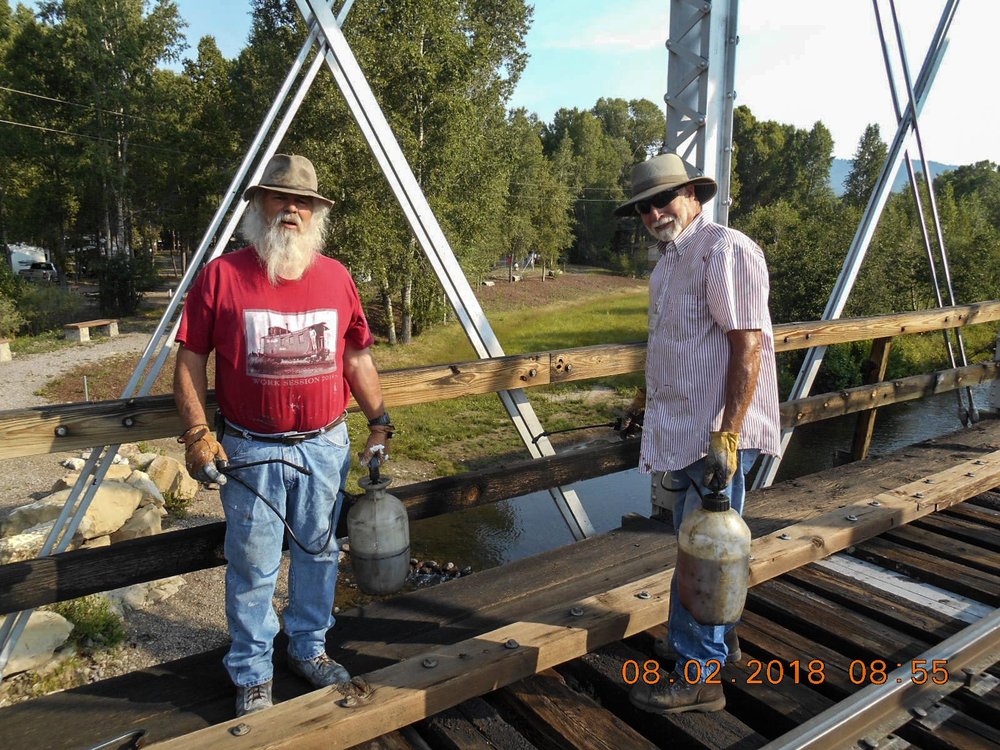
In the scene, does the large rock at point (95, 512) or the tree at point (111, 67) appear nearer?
the large rock at point (95, 512)

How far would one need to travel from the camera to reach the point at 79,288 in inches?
1420

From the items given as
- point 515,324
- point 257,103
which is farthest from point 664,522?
point 515,324

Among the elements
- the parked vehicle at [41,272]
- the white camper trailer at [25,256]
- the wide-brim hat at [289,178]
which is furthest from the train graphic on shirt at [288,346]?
the white camper trailer at [25,256]

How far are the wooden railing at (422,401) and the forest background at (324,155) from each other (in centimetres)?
1609

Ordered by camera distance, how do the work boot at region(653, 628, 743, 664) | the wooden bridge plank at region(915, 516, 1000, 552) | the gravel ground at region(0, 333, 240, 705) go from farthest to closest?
the gravel ground at region(0, 333, 240, 705) < the wooden bridge plank at region(915, 516, 1000, 552) < the work boot at region(653, 628, 743, 664)

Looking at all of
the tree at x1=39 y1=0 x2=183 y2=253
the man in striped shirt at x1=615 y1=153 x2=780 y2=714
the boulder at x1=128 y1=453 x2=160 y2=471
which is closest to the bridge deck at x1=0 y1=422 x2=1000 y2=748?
the man in striped shirt at x1=615 y1=153 x2=780 y2=714

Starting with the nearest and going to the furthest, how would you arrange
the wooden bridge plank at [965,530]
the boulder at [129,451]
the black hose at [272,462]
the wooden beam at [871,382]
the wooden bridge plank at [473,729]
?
the wooden bridge plank at [473,729], the black hose at [272,462], the wooden bridge plank at [965,530], the wooden beam at [871,382], the boulder at [129,451]

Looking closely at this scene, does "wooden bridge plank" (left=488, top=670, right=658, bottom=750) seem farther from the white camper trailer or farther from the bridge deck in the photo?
the white camper trailer

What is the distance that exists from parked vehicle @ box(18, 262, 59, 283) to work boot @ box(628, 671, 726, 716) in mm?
42362

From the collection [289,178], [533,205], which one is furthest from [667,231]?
[533,205]

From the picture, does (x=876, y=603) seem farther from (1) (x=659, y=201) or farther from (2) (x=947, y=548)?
(1) (x=659, y=201)

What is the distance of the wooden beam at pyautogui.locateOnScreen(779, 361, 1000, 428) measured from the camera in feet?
15.4

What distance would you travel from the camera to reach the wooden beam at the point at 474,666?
7.04 feet

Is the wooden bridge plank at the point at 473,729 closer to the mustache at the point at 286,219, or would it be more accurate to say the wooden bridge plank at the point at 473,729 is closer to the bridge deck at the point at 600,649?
the bridge deck at the point at 600,649
